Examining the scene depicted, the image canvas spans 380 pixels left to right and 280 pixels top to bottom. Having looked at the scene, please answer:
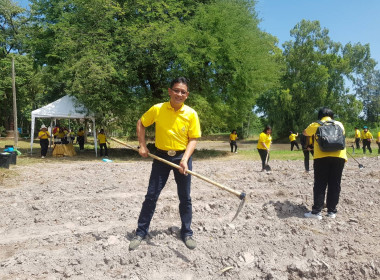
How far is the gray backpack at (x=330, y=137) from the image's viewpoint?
4613 millimetres

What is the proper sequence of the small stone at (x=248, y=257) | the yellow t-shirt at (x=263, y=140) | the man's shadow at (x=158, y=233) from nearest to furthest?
the small stone at (x=248, y=257) < the man's shadow at (x=158, y=233) < the yellow t-shirt at (x=263, y=140)

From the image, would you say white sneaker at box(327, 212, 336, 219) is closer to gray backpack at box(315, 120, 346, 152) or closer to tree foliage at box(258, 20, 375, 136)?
gray backpack at box(315, 120, 346, 152)

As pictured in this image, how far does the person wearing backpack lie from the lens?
4652 millimetres

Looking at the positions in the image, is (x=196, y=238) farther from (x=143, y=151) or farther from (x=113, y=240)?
(x=143, y=151)

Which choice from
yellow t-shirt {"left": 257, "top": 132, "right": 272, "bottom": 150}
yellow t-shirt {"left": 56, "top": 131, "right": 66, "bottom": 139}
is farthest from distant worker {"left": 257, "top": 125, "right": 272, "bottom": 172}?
yellow t-shirt {"left": 56, "top": 131, "right": 66, "bottom": 139}

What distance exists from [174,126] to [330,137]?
2511mm

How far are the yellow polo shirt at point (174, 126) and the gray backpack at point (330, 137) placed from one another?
2.14 meters

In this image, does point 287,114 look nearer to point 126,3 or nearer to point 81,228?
point 126,3

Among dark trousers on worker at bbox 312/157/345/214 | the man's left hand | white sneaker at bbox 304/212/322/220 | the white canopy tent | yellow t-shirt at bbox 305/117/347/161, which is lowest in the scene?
white sneaker at bbox 304/212/322/220

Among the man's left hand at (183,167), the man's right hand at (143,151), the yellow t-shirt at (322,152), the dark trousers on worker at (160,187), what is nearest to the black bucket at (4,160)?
the man's right hand at (143,151)

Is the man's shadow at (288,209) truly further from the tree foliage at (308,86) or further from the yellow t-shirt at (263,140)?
the tree foliage at (308,86)

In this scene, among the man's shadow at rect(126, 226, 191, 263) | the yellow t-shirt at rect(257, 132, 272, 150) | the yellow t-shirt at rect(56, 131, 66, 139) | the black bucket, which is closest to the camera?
the man's shadow at rect(126, 226, 191, 263)

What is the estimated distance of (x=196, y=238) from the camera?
13.1 feet

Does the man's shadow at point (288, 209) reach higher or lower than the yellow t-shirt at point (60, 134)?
lower
